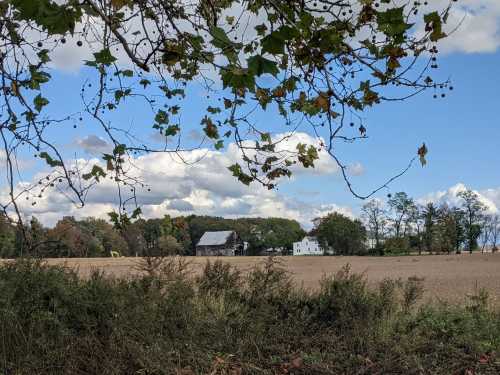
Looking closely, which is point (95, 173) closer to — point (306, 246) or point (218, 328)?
point (218, 328)

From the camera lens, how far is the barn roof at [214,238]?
373ft

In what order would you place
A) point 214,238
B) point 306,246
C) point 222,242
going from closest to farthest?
point 222,242
point 214,238
point 306,246

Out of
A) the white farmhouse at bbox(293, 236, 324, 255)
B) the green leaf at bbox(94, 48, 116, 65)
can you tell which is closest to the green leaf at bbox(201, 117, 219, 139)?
the green leaf at bbox(94, 48, 116, 65)

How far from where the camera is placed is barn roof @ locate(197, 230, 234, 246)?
114 m

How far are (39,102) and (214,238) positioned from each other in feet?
368

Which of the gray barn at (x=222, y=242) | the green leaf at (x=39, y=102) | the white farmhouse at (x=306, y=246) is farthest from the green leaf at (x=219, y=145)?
the white farmhouse at (x=306, y=246)

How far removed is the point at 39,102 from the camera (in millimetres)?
5859

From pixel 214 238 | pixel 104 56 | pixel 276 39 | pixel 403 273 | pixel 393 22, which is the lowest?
pixel 403 273

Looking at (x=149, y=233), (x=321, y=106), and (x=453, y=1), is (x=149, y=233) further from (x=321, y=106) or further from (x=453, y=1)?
(x=453, y=1)

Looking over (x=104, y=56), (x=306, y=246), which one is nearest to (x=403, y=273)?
(x=104, y=56)

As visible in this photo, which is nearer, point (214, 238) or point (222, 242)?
point (222, 242)

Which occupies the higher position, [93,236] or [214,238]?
[214,238]

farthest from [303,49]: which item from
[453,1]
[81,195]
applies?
[81,195]

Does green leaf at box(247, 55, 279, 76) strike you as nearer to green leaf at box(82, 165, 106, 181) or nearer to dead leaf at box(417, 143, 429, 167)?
dead leaf at box(417, 143, 429, 167)
